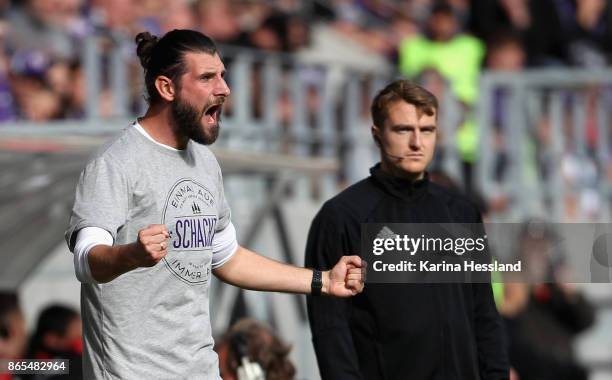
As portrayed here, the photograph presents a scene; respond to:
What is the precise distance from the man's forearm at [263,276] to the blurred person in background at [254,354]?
1574 millimetres

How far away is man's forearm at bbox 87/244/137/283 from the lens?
3650 mm

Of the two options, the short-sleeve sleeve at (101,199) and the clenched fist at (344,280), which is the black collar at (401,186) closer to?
the clenched fist at (344,280)

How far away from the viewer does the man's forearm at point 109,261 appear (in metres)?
3.65

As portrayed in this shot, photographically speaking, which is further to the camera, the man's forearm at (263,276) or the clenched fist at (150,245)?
the man's forearm at (263,276)

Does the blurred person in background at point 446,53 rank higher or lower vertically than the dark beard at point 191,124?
higher

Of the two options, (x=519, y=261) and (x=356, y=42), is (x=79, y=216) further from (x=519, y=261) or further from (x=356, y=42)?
(x=356, y=42)

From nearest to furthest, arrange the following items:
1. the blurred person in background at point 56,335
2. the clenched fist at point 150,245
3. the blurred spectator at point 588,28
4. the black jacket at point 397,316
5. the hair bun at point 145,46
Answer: the clenched fist at point 150,245, the hair bun at point 145,46, the black jacket at point 397,316, the blurred person in background at point 56,335, the blurred spectator at point 588,28

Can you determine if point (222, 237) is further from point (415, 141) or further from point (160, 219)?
point (415, 141)

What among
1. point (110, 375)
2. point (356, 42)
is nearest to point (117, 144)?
point (110, 375)

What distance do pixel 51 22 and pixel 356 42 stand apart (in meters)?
4.16

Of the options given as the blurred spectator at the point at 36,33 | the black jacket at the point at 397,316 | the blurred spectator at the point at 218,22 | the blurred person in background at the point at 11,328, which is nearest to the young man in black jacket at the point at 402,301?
the black jacket at the point at 397,316

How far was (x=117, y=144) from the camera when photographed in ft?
13.4

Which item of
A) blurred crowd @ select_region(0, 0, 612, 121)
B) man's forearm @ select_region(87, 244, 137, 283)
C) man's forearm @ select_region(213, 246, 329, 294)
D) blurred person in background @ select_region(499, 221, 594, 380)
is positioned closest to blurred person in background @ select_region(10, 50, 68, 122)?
blurred crowd @ select_region(0, 0, 612, 121)

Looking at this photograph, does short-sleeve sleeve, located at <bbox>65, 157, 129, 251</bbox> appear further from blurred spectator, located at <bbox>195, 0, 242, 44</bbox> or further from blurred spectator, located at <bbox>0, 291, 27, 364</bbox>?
blurred spectator, located at <bbox>195, 0, 242, 44</bbox>
